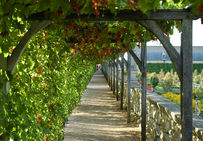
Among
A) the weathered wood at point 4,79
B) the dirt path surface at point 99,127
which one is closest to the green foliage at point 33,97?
the weathered wood at point 4,79

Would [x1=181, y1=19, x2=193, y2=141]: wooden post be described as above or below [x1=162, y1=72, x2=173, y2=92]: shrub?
above

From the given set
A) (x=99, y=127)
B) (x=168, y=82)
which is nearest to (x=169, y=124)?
(x=99, y=127)

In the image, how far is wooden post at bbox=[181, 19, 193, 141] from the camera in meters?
2.81

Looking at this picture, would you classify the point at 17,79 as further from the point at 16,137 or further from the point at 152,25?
the point at 152,25

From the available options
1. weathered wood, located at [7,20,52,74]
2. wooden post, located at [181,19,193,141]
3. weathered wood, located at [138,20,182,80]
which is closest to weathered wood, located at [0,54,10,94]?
weathered wood, located at [7,20,52,74]

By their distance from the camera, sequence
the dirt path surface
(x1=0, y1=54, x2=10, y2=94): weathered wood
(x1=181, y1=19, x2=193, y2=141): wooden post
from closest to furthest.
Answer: (x1=0, y1=54, x2=10, y2=94): weathered wood, (x1=181, y1=19, x2=193, y2=141): wooden post, the dirt path surface

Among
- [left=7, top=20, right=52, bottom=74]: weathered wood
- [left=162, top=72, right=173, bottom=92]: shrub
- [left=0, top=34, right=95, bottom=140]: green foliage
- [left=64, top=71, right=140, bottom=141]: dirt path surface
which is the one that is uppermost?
[left=7, top=20, right=52, bottom=74]: weathered wood

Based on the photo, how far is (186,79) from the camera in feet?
9.29

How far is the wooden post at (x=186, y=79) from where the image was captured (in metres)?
2.81

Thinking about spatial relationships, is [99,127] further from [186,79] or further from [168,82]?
[168,82]

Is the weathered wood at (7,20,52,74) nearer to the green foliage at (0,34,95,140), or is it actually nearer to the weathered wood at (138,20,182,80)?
the green foliage at (0,34,95,140)

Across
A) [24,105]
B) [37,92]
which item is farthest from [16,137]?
[37,92]

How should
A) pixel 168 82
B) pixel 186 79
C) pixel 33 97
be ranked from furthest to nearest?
pixel 168 82
pixel 33 97
pixel 186 79

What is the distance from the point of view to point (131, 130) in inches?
270
